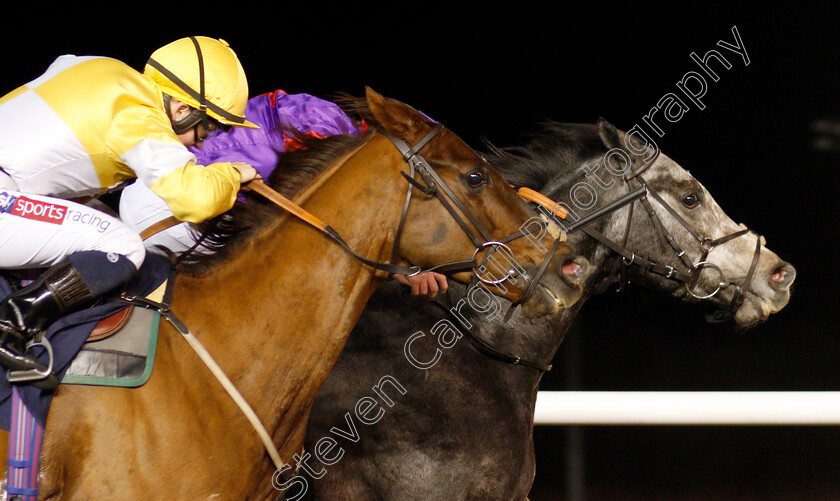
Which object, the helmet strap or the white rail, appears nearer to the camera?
the helmet strap

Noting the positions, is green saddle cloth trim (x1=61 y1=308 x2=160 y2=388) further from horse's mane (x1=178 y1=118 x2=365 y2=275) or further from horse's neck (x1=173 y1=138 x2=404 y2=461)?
horse's mane (x1=178 y1=118 x2=365 y2=275)

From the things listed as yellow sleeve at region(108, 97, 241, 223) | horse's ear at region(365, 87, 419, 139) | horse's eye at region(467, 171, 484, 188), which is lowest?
yellow sleeve at region(108, 97, 241, 223)

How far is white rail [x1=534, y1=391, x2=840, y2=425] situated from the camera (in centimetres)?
359

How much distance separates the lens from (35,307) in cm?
175

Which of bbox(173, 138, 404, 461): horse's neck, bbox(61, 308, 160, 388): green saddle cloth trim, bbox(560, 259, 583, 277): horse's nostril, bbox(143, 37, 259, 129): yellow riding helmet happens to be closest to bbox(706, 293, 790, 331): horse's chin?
bbox(560, 259, 583, 277): horse's nostril

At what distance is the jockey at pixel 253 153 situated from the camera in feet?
A: 8.57

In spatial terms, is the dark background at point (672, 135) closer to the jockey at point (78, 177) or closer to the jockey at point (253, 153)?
the jockey at point (253, 153)

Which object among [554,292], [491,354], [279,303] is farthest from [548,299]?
[279,303]

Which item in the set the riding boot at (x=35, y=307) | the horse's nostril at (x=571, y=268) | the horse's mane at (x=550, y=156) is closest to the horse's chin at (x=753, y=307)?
the horse's mane at (x=550, y=156)

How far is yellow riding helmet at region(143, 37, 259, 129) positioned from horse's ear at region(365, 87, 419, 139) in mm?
380

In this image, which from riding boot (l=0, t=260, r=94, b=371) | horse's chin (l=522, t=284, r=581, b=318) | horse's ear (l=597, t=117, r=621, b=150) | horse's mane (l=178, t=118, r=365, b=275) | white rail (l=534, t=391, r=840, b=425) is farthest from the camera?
white rail (l=534, t=391, r=840, b=425)

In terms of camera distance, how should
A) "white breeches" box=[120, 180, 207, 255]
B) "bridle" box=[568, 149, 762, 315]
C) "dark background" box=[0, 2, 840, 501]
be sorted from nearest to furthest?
"white breeches" box=[120, 180, 207, 255]
"bridle" box=[568, 149, 762, 315]
"dark background" box=[0, 2, 840, 501]

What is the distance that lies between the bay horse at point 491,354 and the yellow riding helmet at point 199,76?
3.55ft

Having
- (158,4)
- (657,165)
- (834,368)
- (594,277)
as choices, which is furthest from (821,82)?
(158,4)
